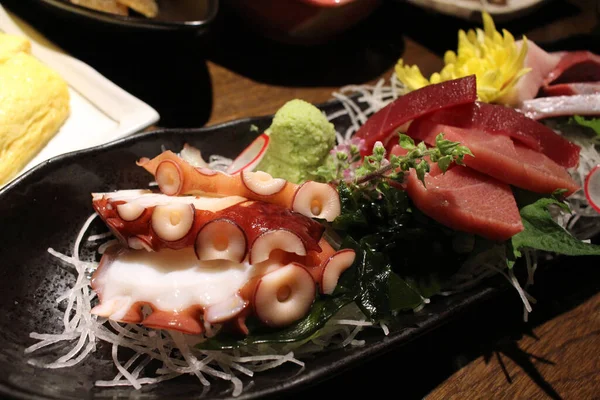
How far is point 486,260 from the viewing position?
2.03m

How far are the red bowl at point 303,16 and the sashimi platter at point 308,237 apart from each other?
1.05m

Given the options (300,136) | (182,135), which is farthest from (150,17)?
(300,136)

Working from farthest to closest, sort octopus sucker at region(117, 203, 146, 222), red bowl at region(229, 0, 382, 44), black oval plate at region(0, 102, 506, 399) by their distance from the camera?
red bowl at region(229, 0, 382, 44) < octopus sucker at region(117, 203, 146, 222) < black oval plate at region(0, 102, 506, 399)

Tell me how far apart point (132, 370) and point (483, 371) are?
1.35m

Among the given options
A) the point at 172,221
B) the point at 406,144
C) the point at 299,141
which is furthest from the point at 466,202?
the point at 172,221

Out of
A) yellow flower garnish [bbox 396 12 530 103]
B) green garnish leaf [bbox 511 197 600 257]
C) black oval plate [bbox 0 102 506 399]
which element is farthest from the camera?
yellow flower garnish [bbox 396 12 530 103]

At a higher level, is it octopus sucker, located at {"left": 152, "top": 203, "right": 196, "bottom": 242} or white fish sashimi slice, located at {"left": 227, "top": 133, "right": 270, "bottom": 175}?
octopus sucker, located at {"left": 152, "top": 203, "right": 196, "bottom": 242}

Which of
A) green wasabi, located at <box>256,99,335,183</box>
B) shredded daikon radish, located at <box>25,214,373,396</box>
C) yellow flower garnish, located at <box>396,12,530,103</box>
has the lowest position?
shredded daikon radish, located at <box>25,214,373,396</box>

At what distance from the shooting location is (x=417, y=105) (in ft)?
7.28

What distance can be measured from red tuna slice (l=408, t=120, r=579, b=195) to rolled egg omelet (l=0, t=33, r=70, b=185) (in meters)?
1.79

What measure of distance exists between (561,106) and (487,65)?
0.45m

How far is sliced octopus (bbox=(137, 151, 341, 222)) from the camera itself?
1.77 m

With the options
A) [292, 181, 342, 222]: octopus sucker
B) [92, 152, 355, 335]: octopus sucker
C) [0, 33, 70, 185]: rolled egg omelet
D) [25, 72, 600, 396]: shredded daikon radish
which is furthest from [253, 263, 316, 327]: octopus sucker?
[0, 33, 70, 185]: rolled egg omelet

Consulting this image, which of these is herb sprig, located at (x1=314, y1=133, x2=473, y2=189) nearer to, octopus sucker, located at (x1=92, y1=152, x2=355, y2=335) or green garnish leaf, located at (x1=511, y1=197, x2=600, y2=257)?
octopus sucker, located at (x1=92, y1=152, x2=355, y2=335)
